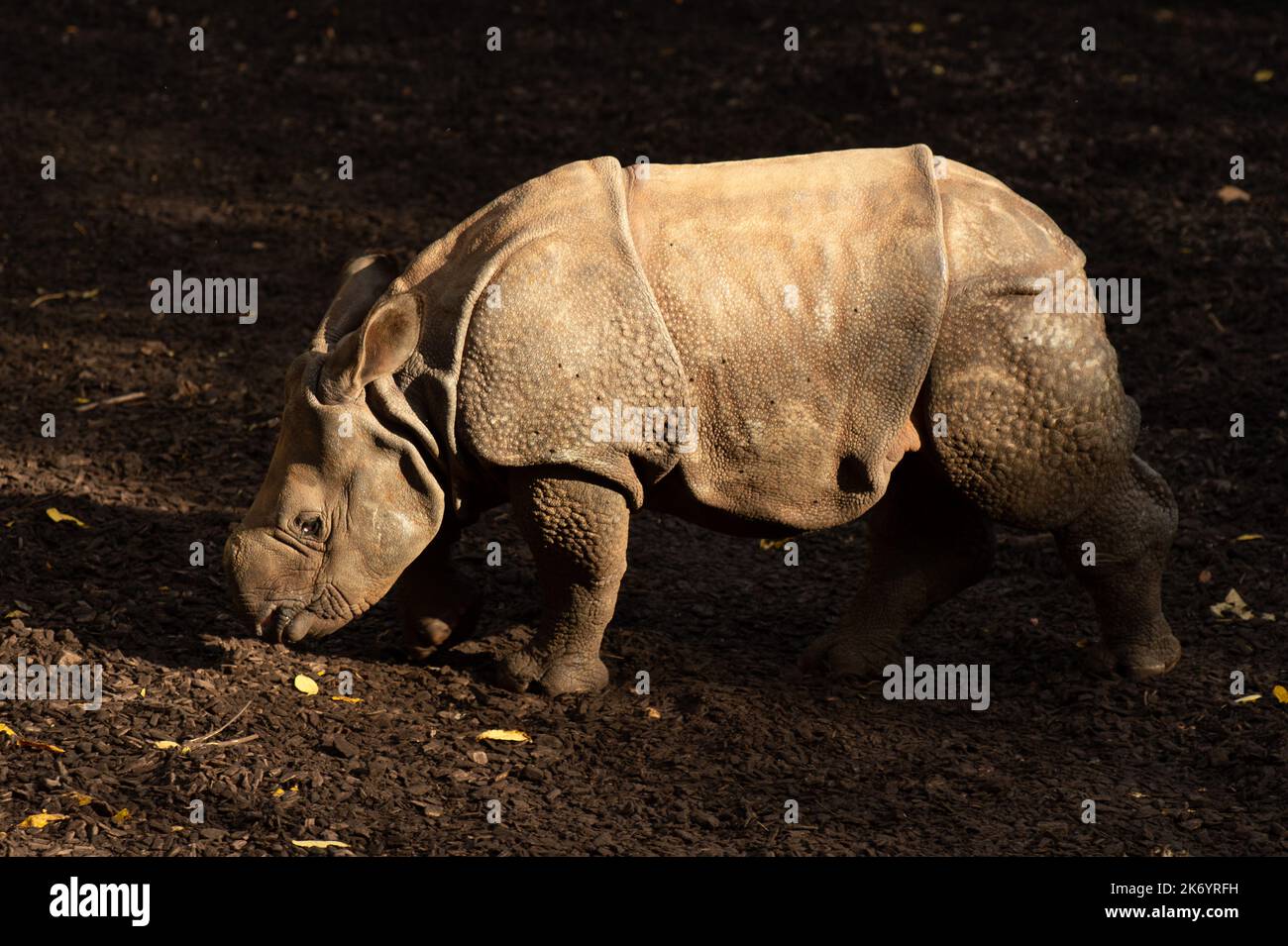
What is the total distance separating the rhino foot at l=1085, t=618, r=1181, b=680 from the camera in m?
6.39

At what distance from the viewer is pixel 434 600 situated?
625 centimetres

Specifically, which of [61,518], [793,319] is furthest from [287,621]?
[793,319]

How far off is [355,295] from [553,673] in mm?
1593

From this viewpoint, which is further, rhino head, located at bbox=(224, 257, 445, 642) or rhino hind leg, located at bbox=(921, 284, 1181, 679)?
rhino hind leg, located at bbox=(921, 284, 1181, 679)

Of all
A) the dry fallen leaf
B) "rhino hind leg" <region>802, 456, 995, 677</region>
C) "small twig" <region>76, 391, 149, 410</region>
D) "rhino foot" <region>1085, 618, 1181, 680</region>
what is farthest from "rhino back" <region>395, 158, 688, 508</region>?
"small twig" <region>76, 391, 149, 410</region>

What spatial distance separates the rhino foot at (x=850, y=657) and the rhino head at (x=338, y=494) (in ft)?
5.83

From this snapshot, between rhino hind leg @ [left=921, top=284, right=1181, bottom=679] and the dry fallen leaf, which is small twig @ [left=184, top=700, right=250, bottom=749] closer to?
rhino hind leg @ [left=921, top=284, right=1181, bottom=679]

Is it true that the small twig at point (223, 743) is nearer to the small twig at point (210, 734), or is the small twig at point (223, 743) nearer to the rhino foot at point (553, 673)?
the small twig at point (210, 734)

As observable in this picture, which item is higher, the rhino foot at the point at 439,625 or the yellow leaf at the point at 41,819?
the rhino foot at the point at 439,625

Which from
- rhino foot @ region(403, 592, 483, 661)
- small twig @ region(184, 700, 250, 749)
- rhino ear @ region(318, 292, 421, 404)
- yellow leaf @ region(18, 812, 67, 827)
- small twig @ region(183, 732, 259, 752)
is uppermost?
rhino ear @ region(318, 292, 421, 404)

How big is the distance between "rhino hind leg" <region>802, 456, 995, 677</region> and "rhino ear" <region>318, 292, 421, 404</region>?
83.9 inches

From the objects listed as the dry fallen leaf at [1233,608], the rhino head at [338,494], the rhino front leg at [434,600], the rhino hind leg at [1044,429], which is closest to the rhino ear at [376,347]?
the rhino head at [338,494]

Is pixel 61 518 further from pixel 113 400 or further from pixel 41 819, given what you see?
pixel 41 819

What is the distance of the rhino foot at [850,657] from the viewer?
6.40m
